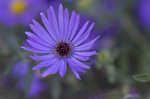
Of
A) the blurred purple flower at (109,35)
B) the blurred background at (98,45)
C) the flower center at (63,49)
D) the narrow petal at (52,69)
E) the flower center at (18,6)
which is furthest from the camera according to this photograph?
the flower center at (18,6)

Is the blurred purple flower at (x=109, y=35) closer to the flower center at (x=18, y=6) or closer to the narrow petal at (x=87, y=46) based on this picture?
the flower center at (x=18, y=6)

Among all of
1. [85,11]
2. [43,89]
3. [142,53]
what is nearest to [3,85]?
[43,89]

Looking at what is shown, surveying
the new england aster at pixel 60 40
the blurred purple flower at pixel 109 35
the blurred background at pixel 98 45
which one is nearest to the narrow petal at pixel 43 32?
the new england aster at pixel 60 40

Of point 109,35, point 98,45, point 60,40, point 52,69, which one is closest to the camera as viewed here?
point 52,69

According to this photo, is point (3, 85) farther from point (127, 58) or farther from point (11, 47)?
point (127, 58)

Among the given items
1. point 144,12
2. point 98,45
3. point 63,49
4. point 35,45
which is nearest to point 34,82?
point 98,45

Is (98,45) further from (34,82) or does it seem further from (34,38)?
(34,38)

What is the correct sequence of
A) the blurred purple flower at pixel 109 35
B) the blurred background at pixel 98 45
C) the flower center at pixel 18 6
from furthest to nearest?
the flower center at pixel 18 6, the blurred purple flower at pixel 109 35, the blurred background at pixel 98 45
